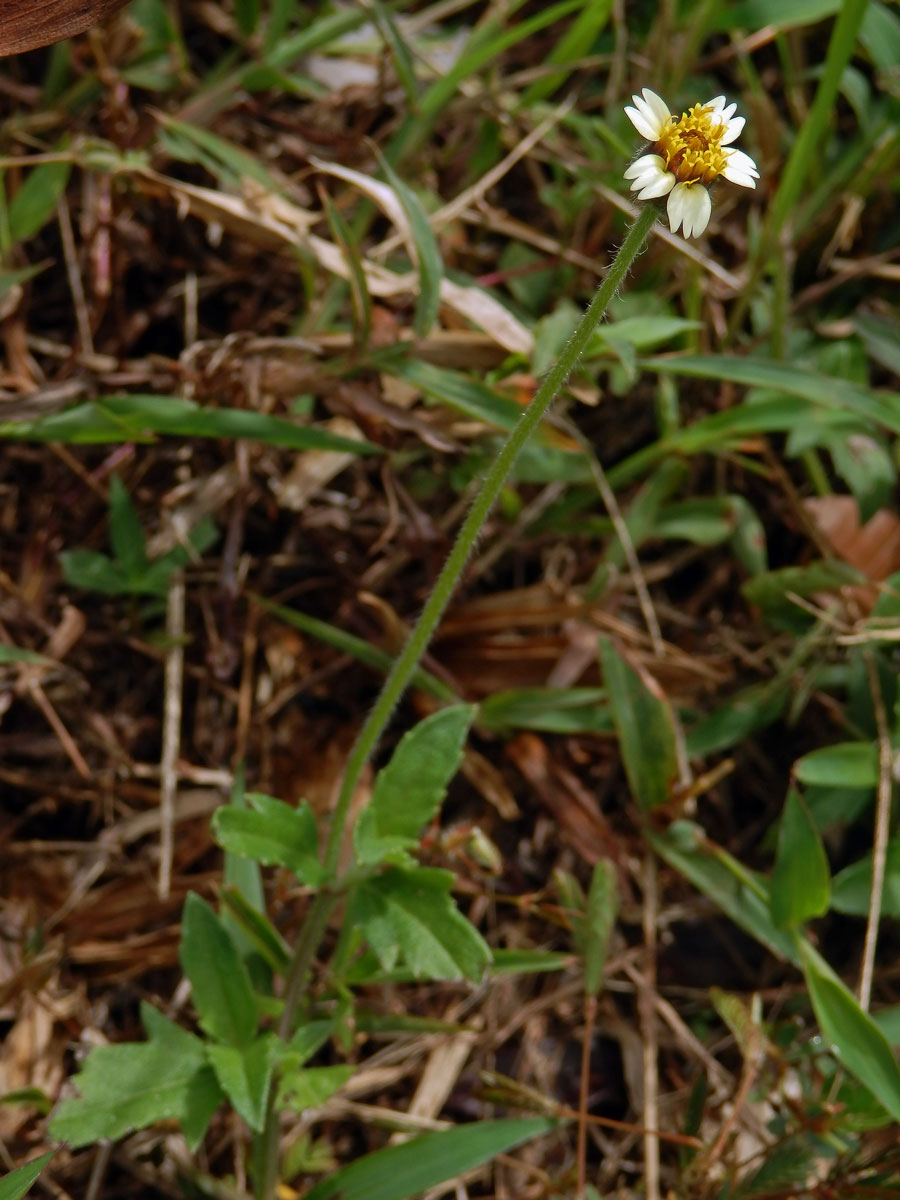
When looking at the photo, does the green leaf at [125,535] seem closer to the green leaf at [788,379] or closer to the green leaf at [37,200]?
the green leaf at [37,200]

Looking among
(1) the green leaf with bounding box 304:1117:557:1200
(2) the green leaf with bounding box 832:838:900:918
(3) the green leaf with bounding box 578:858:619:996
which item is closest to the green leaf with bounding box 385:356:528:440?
(3) the green leaf with bounding box 578:858:619:996

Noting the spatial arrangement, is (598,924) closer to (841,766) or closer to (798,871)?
(798,871)

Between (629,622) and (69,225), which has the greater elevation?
(69,225)

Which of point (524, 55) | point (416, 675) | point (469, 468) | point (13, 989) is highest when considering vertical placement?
point (524, 55)

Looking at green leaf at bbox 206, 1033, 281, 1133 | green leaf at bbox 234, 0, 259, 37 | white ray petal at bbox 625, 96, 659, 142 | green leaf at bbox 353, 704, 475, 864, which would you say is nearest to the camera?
white ray petal at bbox 625, 96, 659, 142

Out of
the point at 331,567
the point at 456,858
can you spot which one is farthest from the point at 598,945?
the point at 331,567

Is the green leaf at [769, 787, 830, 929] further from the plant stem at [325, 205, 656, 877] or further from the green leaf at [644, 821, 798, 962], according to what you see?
the plant stem at [325, 205, 656, 877]

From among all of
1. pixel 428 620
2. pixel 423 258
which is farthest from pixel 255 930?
pixel 423 258

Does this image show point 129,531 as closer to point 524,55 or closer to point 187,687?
point 187,687
